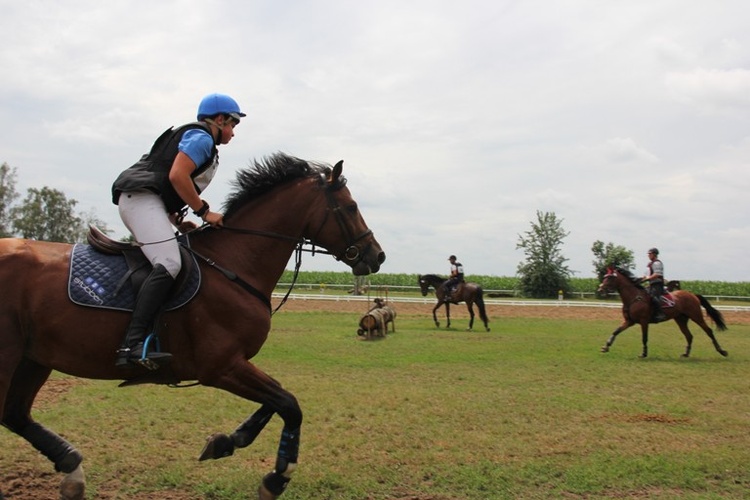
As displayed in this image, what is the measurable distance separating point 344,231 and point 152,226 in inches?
65.6

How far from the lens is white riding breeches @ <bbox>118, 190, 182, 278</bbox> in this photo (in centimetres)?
503

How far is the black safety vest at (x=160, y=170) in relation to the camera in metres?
5.14

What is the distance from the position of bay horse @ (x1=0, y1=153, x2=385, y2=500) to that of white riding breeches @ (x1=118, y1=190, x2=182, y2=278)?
0.35 metres

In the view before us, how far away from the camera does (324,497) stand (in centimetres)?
592

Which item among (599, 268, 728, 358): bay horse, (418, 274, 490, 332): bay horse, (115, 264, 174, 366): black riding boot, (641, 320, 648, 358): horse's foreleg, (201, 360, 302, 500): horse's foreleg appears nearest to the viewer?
(115, 264, 174, 366): black riding boot

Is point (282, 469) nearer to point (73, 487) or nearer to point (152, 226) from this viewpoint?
point (73, 487)

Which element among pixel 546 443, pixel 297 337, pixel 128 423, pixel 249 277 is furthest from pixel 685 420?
pixel 297 337

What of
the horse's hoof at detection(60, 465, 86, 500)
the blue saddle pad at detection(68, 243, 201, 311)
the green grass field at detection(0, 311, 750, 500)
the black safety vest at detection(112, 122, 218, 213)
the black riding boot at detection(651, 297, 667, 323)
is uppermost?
the black safety vest at detection(112, 122, 218, 213)

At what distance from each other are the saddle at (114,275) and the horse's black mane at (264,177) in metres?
0.73

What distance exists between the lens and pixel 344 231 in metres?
5.77

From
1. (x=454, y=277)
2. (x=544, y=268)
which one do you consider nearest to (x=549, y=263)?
(x=544, y=268)

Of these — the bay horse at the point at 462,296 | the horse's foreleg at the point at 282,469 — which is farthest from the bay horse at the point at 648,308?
the horse's foreleg at the point at 282,469

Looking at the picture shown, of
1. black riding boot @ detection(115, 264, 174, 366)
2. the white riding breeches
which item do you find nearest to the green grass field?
black riding boot @ detection(115, 264, 174, 366)

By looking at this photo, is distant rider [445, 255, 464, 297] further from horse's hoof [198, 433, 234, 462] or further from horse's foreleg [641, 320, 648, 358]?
horse's hoof [198, 433, 234, 462]
